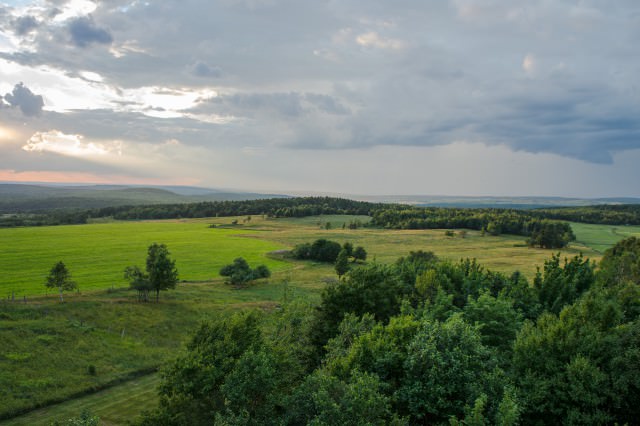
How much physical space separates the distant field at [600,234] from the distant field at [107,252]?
363ft

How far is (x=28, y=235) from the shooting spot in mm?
124062

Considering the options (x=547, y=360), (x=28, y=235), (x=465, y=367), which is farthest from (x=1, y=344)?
(x=28, y=235)

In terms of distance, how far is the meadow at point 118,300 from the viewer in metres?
35.3

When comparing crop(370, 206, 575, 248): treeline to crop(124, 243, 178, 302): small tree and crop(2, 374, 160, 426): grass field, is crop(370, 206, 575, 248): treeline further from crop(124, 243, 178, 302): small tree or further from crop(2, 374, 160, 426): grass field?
crop(2, 374, 160, 426): grass field

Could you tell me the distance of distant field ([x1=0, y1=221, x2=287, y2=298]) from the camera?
71.5m

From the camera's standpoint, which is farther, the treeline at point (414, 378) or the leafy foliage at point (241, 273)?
the leafy foliage at point (241, 273)

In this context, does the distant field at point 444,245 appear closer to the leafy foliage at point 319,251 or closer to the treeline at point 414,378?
the leafy foliage at point 319,251

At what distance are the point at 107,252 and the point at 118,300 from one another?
5156cm

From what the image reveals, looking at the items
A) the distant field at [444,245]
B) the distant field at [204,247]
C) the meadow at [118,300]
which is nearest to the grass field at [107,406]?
the meadow at [118,300]

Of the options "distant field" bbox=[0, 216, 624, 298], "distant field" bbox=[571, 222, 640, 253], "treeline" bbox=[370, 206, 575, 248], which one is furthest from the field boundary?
"treeline" bbox=[370, 206, 575, 248]

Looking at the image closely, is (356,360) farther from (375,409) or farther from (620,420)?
(620,420)

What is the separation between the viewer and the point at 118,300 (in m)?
57.1

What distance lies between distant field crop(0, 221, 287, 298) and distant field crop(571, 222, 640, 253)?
11054 cm

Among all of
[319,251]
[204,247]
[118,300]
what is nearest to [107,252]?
[204,247]
